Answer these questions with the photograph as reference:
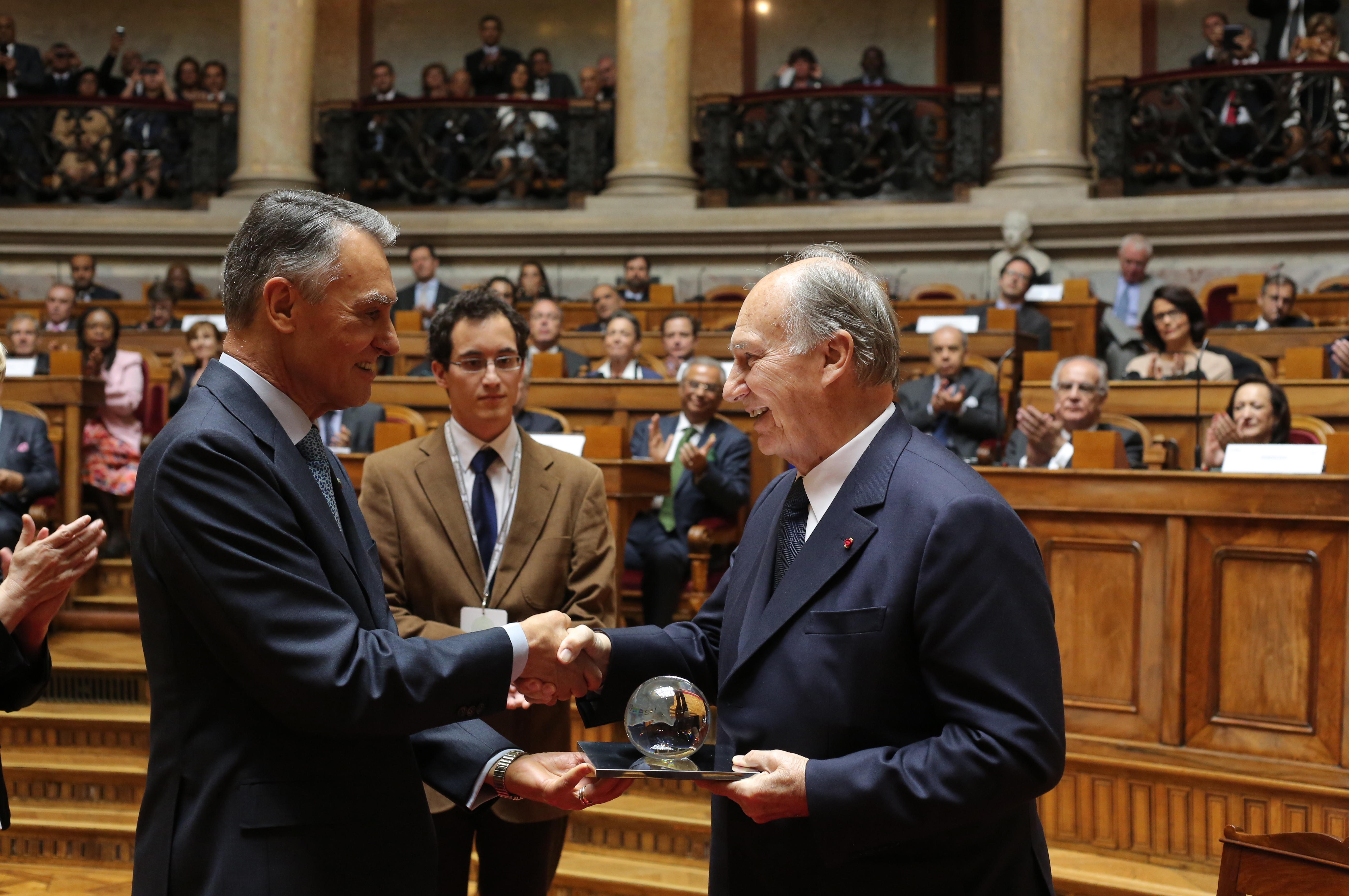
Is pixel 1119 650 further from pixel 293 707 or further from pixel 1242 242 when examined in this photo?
pixel 1242 242

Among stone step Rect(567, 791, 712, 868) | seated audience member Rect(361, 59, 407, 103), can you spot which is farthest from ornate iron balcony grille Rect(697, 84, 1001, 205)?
stone step Rect(567, 791, 712, 868)

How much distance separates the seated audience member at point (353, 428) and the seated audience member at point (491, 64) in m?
6.92

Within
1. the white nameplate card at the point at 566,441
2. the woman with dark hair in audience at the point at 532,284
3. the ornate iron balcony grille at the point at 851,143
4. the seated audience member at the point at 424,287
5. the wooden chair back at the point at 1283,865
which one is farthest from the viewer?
the ornate iron balcony grille at the point at 851,143

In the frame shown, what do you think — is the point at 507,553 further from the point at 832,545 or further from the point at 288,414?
the point at 832,545

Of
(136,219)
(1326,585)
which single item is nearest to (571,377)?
(1326,585)

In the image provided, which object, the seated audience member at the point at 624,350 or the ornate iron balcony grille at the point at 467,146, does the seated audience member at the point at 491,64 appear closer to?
the ornate iron balcony grille at the point at 467,146

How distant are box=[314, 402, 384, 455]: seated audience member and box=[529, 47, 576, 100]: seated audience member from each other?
22.2 feet

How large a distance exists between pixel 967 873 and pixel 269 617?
0.88m

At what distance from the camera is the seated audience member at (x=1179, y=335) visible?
18.5 ft

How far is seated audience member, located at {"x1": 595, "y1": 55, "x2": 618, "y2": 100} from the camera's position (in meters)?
11.3

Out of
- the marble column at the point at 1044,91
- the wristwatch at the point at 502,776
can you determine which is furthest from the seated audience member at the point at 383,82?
the wristwatch at the point at 502,776

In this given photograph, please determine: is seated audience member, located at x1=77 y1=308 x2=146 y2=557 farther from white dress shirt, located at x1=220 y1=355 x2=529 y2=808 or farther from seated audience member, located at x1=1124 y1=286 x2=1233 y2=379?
seated audience member, located at x1=1124 y1=286 x2=1233 y2=379

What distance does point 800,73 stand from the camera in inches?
448

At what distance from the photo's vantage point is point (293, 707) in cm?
147
